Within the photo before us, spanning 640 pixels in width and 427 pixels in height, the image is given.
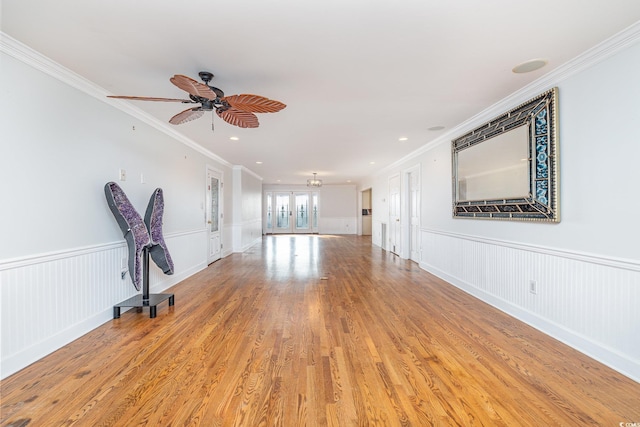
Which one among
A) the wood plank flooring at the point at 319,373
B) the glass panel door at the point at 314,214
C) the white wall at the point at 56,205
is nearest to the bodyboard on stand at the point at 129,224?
the white wall at the point at 56,205

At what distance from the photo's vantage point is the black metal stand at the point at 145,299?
10.5ft

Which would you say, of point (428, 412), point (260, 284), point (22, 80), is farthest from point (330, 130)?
point (428, 412)

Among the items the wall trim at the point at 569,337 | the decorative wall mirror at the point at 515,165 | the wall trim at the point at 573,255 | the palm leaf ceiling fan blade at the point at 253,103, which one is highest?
the palm leaf ceiling fan blade at the point at 253,103

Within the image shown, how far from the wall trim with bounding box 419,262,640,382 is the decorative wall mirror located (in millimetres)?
991

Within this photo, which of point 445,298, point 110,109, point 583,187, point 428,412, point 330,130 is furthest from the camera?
point 330,130

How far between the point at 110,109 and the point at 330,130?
280cm

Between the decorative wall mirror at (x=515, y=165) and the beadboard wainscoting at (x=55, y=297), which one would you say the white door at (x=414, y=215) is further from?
the beadboard wainscoting at (x=55, y=297)

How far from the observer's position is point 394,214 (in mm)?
7793

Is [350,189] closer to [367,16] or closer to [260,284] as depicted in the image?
[260,284]

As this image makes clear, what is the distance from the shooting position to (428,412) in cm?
171

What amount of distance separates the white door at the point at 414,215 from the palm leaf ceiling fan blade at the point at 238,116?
4264 millimetres

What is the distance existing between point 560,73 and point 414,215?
13.7 ft

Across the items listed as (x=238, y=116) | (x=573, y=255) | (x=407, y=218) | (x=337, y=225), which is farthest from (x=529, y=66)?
(x=337, y=225)

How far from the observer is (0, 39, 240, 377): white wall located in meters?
2.16
